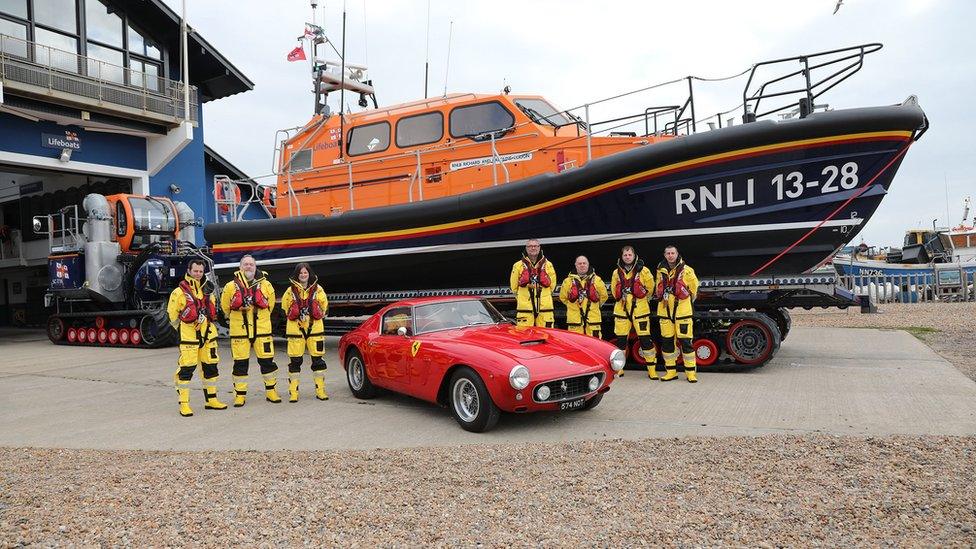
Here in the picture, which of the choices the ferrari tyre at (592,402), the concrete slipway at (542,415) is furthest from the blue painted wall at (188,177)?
the ferrari tyre at (592,402)

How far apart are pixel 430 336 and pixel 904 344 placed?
26.4ft

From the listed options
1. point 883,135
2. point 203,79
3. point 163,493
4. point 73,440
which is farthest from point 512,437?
point 203,79

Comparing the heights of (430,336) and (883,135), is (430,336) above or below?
below

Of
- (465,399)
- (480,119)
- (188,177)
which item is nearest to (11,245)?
(188,177)

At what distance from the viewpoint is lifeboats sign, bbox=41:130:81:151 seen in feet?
52.0

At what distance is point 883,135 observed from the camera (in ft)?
22.6

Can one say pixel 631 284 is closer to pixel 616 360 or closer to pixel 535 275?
pixel 535 275

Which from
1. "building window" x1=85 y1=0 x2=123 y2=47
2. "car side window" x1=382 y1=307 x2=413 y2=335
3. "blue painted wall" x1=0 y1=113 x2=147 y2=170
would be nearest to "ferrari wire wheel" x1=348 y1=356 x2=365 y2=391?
"car side window" x1=382 y1=307 x2=413 y2=335

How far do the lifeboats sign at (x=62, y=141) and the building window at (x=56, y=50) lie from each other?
1625mm

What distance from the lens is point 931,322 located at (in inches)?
520

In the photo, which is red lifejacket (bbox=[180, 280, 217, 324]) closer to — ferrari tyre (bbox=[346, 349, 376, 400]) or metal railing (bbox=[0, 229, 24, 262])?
ferrari tyre (bbox=[346, 349, 376, 400])

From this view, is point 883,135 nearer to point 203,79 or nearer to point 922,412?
point 922,412

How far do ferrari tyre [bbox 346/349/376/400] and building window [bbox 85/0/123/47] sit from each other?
15433mm

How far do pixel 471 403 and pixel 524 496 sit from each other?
69.9 inches
